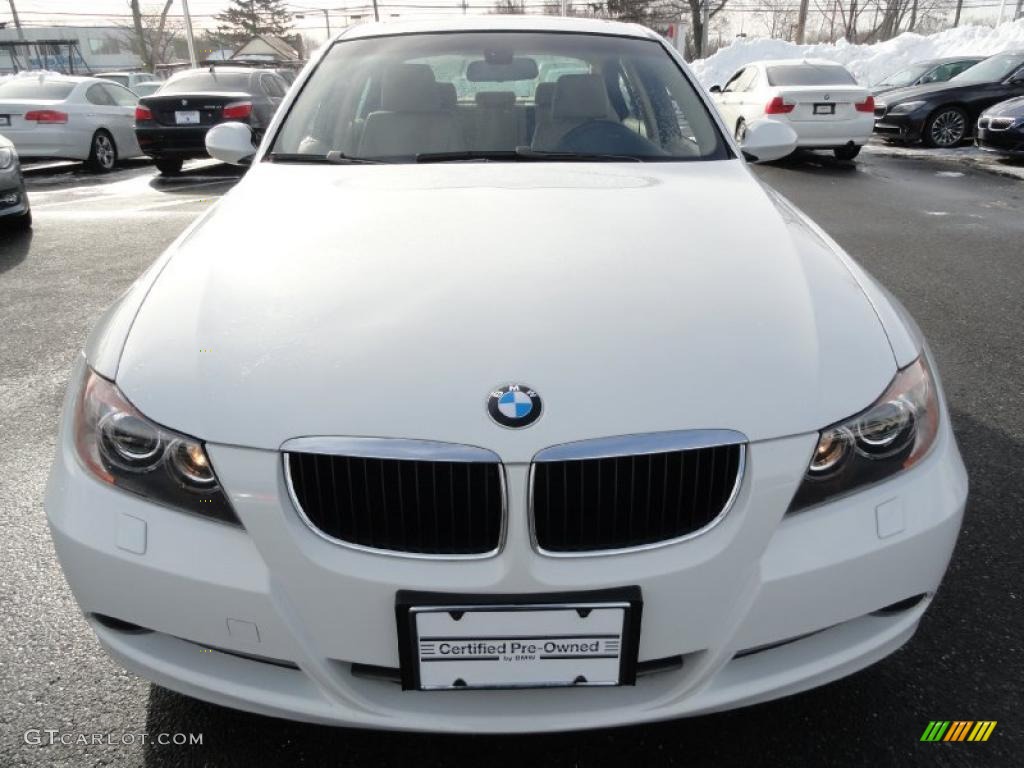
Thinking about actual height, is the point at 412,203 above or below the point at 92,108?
above

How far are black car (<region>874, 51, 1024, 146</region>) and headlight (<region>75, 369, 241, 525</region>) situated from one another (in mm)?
13918

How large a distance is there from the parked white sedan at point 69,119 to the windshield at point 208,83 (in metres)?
0.92

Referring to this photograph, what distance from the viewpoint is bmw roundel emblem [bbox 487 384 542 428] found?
1354 millimetres

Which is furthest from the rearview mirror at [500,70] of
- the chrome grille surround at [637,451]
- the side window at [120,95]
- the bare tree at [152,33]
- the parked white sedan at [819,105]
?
the bare tree at [152,33]

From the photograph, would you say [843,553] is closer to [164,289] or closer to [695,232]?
[695,232]

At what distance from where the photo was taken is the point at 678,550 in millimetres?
1365

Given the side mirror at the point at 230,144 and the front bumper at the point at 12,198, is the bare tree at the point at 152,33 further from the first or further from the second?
the side mirror at the point at 230,144

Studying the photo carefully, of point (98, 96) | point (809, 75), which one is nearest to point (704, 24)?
point (809, 75)

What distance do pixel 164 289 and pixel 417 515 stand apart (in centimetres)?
85

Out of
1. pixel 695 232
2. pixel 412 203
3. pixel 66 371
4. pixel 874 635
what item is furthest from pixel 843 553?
pixel 66 371

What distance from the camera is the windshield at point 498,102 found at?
106 inches

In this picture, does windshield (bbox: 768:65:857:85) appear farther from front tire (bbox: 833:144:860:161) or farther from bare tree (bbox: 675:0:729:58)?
bare tree (bbox: 675:0:729:58)

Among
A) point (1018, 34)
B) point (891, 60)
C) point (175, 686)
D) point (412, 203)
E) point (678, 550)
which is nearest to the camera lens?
point (678, 550)

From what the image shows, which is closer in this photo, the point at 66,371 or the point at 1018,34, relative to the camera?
the point at 66,371
